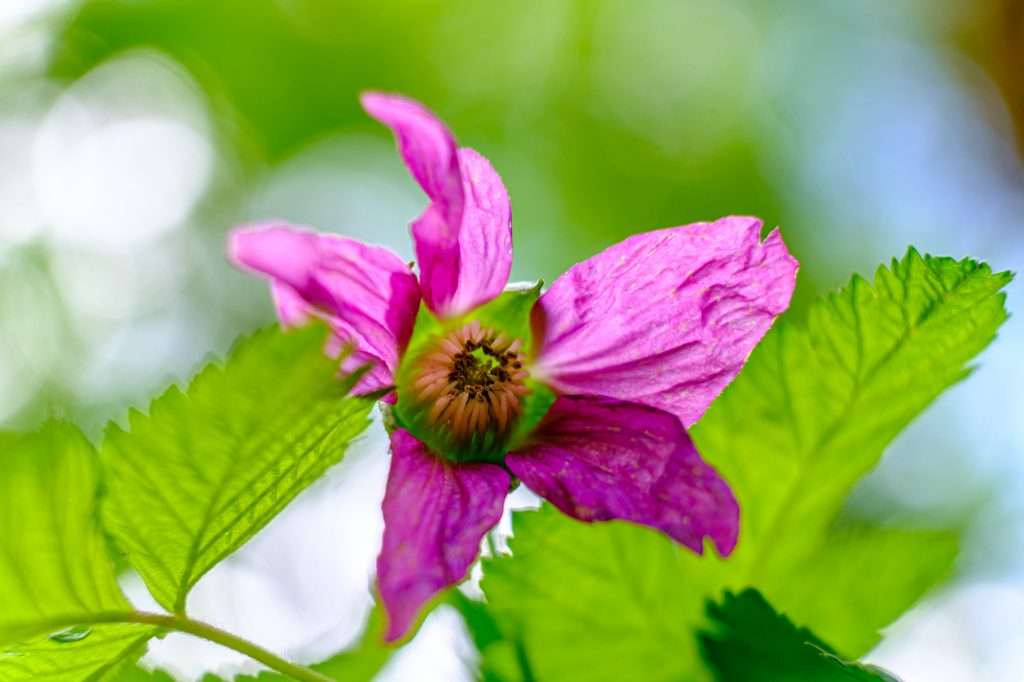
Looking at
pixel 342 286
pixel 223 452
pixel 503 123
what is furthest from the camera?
pixel 503 123

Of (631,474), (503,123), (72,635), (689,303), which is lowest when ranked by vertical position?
(72,635)

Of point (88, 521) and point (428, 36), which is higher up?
point (428, 36)

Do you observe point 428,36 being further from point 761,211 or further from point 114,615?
point 114,615

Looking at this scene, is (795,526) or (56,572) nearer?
(56,572)

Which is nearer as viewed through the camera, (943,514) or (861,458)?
(861,458)

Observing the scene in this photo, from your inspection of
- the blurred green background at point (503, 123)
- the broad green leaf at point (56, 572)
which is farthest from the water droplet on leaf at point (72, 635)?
the blurred green background at point (503, 123)

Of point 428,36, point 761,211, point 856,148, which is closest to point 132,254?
point 428,36

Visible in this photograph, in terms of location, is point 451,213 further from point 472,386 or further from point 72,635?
point 72,635

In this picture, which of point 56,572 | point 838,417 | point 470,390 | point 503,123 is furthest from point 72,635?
point 503,123
